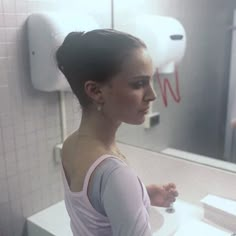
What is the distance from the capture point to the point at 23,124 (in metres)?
1.38

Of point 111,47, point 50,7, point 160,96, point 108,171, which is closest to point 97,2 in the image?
point 50,7

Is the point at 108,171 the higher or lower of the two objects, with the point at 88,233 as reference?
higher

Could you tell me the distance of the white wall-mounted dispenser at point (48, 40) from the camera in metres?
1.25

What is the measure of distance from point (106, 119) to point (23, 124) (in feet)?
2.68

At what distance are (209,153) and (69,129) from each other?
70cm

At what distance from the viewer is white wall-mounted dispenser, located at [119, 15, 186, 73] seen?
1.44 meters

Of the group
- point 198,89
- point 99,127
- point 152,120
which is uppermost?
point 99,127

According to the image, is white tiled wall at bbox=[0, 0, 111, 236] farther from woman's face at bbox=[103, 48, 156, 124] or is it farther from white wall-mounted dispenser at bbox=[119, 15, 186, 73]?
woman's face at bbox=[103, 48, 156, 124]

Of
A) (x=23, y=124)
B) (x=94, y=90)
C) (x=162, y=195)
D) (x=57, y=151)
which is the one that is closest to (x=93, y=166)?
(x=94, y=90)

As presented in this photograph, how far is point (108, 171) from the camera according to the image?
600mm

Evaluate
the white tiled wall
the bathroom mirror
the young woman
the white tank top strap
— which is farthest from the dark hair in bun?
the bathroom mirror

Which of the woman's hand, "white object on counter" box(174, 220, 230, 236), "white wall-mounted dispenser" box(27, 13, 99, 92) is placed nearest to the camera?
the woman's hand

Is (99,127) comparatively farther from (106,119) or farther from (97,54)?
(97,54)

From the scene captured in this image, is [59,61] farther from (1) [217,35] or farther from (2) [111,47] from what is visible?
(1) [217,35]
